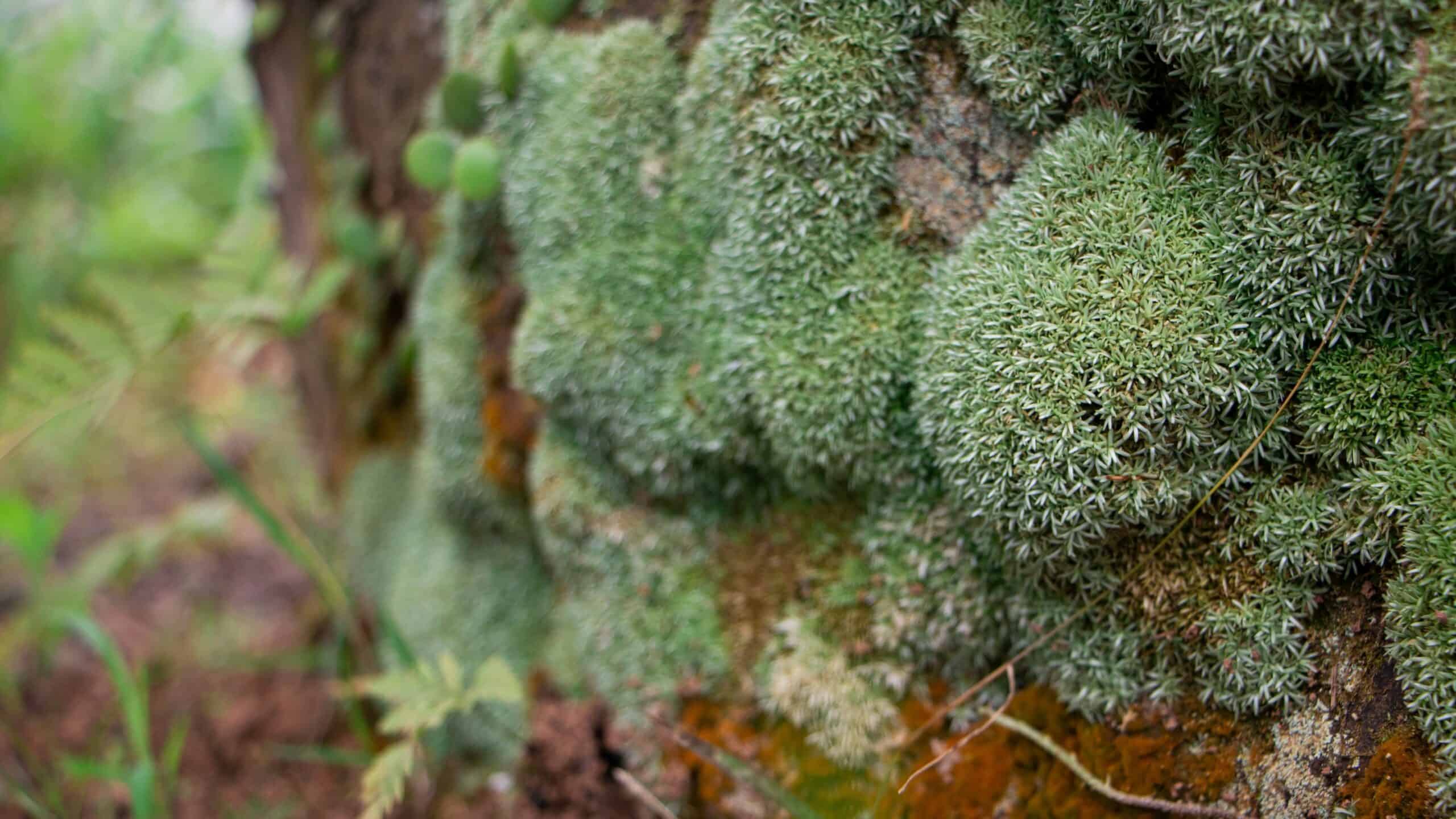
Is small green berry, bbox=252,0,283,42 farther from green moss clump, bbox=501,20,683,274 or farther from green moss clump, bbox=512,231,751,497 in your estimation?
green moss clump, bbox=512,231,751,497

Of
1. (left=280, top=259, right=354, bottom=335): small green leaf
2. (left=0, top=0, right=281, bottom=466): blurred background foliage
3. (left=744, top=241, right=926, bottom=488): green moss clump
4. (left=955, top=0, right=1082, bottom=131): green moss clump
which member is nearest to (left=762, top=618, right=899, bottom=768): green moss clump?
(left=744, top=241, right=926, bottom=488): green moss clump

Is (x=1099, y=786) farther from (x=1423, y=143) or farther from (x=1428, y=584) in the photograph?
(x=1423, y=143)

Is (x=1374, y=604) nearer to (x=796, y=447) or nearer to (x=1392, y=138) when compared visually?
(x=1392, y=138)

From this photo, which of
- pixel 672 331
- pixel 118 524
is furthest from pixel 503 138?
pixel 118 524

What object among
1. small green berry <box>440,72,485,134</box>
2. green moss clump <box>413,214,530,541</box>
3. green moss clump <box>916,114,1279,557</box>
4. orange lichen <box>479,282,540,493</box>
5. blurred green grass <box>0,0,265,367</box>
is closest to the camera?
green moss clump <box>916,114,1279,557</box>

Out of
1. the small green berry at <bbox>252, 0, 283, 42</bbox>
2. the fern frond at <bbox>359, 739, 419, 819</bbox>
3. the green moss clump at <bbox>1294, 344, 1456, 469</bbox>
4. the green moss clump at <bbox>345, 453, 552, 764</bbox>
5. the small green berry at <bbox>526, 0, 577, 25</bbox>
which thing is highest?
the small green berry at <bbox>252, 0, 283, 42</bbox>

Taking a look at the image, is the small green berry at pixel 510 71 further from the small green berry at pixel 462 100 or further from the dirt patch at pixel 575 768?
the dirt patch at pixel 575 768

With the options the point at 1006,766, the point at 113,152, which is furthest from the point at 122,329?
the point at 113,152
